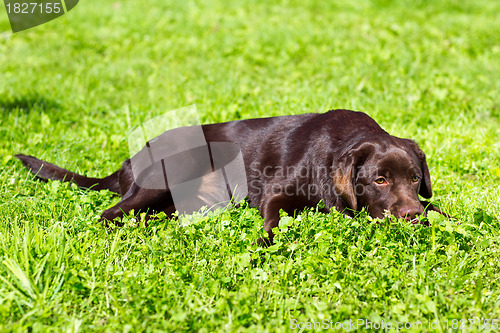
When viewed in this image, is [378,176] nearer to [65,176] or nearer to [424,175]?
[424,175]

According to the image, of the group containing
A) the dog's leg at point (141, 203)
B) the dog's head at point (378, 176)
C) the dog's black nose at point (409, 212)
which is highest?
the dog's head at point (378, 176)

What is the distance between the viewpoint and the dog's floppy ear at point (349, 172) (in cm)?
324

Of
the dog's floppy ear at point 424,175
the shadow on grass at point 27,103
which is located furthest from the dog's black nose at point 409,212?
the shadow on grass at point 27,103

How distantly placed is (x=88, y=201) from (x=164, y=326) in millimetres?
1644

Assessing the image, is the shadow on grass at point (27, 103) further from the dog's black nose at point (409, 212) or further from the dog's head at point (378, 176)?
the dog's black nose at point (409, 212)

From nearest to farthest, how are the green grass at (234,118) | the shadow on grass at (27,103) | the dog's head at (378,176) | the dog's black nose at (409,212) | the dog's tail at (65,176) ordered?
the green grass at (234,118) → the dog's black nose at (409,212) → the dog's head at (378,176) → the dog's tail at (65,176) → the shadow on grass at (27,103)

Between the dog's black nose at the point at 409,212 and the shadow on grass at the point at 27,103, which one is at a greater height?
the shadow on grass at the point at 27,103

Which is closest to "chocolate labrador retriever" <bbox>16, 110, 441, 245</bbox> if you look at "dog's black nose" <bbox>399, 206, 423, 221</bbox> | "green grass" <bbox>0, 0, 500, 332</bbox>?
"dog's black nose" <bbox>399, 206, 423, 221</bbox>

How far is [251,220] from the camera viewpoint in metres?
3.42

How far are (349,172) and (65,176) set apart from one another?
2.19 meters

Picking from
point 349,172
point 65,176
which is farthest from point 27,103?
point 349,172

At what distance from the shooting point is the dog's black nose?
3.04m

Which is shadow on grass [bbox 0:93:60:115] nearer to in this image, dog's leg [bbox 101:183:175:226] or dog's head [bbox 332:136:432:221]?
dog's leg [bbox 101:183:175:226]

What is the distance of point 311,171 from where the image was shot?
3537 mm
